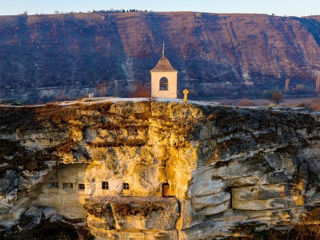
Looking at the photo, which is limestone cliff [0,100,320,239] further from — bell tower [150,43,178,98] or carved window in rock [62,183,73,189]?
bell tower [150,43,178,98]

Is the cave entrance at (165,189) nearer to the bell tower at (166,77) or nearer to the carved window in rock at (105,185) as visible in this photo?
the carved window in rock at (105,185)

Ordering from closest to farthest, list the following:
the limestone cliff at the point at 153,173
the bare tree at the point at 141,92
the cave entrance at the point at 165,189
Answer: the limestone cliff at the point at 153,173 < the cave entrance at the point at 165,189 < the bare tree at the point at 141,92

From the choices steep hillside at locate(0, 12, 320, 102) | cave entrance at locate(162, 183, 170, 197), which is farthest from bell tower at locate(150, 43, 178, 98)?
steep hillside at locate(0, 12, 320, 102)

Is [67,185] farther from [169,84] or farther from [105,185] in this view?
[169,84]

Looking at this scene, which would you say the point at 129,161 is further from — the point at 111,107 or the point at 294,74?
the point at 294,74

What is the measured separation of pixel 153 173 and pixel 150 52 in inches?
1835

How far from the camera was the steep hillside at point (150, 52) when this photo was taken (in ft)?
170

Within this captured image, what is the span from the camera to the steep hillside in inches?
2037

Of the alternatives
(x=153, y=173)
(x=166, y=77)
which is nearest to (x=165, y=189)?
(x=153, y=173)

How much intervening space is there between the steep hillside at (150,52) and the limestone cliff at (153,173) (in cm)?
2754

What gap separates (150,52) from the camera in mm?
63688

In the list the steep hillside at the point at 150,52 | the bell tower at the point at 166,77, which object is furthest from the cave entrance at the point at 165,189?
the steep hillside at the point at 150,52

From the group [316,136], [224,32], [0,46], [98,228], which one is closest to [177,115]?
[98,228]

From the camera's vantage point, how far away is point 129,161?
1983 cm
